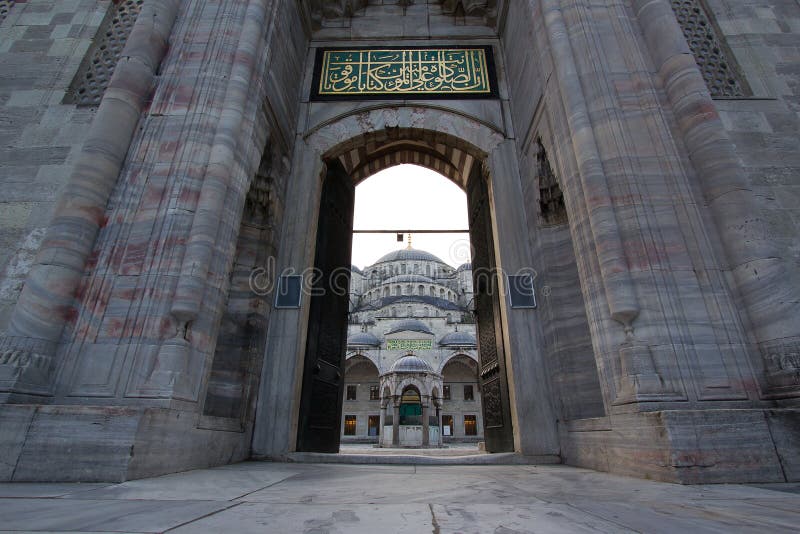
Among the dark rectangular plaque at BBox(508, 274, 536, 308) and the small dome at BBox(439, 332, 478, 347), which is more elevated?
the small dome at BBox(439, 332, 478, 347)

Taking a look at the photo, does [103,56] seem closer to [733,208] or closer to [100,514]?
[100,514]

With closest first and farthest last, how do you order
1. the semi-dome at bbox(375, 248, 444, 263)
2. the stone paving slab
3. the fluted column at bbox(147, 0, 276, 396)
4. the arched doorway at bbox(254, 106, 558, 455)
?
1. the stone paving slab
2. the fluted column at bbox(147, 0, 276, 396)
3. the arched doorway at bbox(254, 106, 558, 455)
4. the semi-dome at bbox(375, 248, 444, 263)

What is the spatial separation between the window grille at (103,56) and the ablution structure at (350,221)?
4 cm

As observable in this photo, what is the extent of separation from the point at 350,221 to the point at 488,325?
129 inches

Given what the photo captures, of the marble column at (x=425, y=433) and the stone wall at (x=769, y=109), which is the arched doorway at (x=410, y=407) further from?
the stone wall at (x=769, y=109)

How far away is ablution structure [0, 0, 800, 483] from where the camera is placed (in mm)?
3133

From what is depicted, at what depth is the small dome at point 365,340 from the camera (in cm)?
3578

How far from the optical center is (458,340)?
3588cm

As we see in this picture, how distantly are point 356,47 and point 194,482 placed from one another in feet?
24.3

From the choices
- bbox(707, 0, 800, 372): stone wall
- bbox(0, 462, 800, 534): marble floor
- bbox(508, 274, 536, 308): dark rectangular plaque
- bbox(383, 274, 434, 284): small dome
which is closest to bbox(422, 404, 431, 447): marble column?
bbox(508, 274, 536, 308): dark rectangular plaque

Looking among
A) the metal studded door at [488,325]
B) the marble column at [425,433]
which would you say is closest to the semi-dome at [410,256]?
the marble column at [425,433]

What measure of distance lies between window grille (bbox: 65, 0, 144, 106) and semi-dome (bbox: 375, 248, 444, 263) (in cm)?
4760

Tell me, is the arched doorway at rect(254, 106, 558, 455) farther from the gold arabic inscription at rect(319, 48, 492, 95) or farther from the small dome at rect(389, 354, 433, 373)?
the small dome at rect(389, 354, 433, 373)

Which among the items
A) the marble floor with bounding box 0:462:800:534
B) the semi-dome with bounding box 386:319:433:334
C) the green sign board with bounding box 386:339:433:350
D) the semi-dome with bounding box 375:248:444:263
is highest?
the semi-dome with bounding box 375:248:444:263
